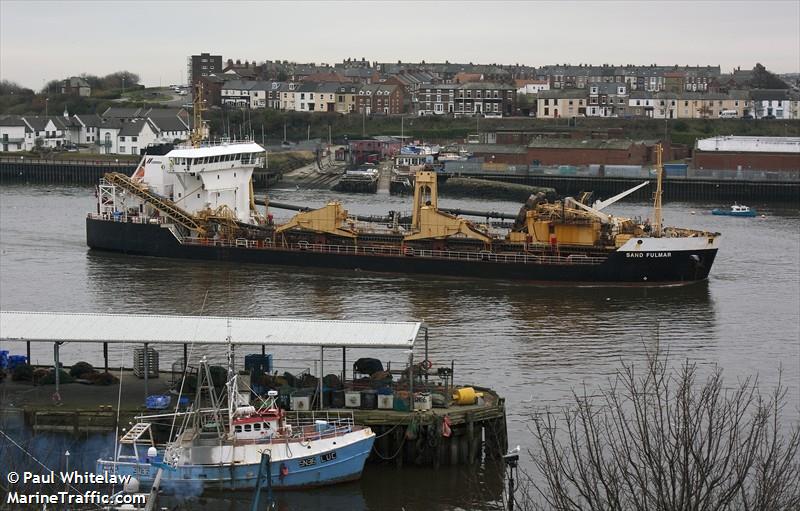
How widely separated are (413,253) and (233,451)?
2115 cm

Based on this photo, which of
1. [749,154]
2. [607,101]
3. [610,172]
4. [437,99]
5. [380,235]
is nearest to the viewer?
[380,235]

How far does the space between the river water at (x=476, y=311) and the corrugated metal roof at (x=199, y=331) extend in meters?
2.07

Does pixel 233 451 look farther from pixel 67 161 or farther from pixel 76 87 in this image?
pixel 76 87

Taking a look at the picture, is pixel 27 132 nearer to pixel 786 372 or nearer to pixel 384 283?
pixel 384 283

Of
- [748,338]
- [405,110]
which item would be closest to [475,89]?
[405,110]

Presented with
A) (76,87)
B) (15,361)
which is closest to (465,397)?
(15,361)

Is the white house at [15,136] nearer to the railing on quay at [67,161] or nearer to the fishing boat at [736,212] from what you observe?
the railing on quay at [67,161]

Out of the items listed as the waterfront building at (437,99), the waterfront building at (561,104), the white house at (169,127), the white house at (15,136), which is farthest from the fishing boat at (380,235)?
the waterfront building at (437,99)

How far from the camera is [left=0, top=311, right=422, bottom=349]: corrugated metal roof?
19812 millimetres

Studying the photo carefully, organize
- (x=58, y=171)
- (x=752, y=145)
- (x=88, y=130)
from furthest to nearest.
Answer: (x=88, y=130) → (x=752, y=145) → (x=58, y=171)

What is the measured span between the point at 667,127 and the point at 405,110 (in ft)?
74.4

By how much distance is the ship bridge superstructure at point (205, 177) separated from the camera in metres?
42.4

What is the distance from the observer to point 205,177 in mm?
42531

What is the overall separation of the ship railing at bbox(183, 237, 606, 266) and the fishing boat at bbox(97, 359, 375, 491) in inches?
762
